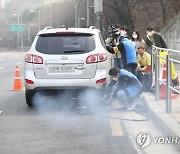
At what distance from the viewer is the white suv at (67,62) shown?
9758 millimetres

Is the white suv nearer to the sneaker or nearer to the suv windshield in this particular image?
the suv windshield

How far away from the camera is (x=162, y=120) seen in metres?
7.83

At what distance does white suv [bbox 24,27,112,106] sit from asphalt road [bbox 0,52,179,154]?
0.58 meters

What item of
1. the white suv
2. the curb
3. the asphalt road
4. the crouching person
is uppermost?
the white suv

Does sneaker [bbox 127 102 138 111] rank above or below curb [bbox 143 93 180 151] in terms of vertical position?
below

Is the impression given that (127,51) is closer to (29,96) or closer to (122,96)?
(122,96)

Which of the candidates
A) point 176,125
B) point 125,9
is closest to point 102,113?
point 176,125

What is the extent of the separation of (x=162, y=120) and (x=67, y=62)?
2.68 metres

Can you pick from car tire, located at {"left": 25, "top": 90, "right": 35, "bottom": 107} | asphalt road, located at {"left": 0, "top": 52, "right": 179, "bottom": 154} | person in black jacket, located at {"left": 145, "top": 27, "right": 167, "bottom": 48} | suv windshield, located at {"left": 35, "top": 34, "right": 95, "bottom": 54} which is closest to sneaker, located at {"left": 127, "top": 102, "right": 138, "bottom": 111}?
asphalt road, located at {"left": 0, "top": 52, "right": 179, "bottom": 154}

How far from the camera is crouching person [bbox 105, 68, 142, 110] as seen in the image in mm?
9883

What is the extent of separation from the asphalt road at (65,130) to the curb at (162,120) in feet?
0.46

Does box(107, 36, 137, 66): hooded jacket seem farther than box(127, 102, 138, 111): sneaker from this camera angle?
Yes

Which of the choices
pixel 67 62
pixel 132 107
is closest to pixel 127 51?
pixel 132 107

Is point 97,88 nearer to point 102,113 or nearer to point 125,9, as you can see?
point 102,113
